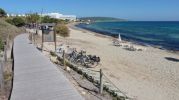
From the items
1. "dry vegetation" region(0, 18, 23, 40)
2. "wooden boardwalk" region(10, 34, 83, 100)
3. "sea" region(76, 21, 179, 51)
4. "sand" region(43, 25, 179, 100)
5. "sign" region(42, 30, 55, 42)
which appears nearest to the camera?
"wooden boardwalk" region(10, 34, 83, 100)

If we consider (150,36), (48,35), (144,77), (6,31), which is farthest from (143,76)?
(150,36)

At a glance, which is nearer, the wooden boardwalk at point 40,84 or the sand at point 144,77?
the wooden boardwalk at point 40,84

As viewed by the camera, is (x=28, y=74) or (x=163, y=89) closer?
(x=28, y=74)

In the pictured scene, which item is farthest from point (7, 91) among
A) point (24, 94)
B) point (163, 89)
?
point (163, 89)

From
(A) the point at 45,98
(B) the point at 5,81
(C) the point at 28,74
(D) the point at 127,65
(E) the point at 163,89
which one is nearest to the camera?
(A) the point at 45,98

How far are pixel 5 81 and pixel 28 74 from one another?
120cm

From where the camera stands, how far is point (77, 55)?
23.0 metres

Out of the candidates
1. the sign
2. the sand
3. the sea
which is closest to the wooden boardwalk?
the sand

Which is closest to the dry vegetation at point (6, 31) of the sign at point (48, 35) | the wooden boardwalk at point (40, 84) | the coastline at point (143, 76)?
the sign at point (48, 35)

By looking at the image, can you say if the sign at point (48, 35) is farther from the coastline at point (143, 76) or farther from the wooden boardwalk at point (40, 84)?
the wooden boardwalk at point (40, 84)

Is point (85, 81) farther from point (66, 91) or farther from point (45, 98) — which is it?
point (45, 98)

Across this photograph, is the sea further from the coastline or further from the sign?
the sign

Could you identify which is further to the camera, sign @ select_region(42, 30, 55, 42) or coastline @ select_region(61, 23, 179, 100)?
sign @ select_region(42, 30, 55, 42)

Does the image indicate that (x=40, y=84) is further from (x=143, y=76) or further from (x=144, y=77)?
(x=143, y=76)
